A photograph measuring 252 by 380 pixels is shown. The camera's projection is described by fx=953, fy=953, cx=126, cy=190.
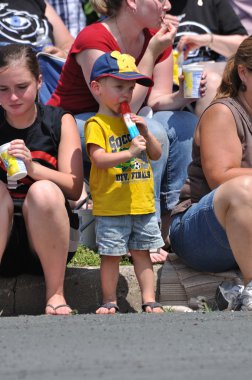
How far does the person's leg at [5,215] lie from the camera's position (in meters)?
4.62

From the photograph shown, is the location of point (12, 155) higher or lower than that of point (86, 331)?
higher

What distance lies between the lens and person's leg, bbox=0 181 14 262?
4.62m

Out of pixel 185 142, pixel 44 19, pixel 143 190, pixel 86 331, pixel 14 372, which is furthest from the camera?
pixel 44 19

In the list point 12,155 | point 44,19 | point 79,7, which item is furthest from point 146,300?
point 79,7

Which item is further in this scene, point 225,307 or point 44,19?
point 44,19

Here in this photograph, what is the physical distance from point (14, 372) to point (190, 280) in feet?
6.16

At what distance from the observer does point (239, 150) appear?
4.84m

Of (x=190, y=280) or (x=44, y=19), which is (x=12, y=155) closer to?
(x=190, y=280)

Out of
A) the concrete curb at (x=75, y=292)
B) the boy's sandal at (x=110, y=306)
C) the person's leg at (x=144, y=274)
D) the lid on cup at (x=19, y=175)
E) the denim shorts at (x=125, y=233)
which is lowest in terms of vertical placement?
the concrete curb at (x=75, y=292)

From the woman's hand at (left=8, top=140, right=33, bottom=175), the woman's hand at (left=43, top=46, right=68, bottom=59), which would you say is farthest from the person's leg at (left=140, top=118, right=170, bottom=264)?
the woman's hand at (left=43, top=46, right=68, bottom=59)

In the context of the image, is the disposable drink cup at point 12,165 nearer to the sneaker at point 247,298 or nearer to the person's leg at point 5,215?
the person's leg at point 5,215

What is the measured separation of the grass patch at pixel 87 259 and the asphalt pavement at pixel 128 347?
104 centimetres

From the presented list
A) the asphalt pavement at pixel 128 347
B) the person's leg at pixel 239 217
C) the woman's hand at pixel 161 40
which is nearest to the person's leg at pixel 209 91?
the woman's hand at pixel 161 40

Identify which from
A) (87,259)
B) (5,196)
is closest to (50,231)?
(5,196)
